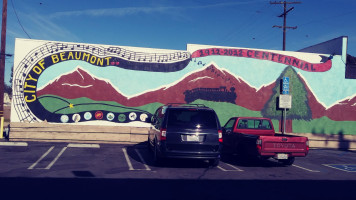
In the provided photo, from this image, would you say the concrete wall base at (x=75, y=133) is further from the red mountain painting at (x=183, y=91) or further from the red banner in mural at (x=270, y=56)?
the red banner in mural at (x=270, y=56)

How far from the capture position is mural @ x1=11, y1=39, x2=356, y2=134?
1647 cm

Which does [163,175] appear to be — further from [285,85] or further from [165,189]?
[285,85]

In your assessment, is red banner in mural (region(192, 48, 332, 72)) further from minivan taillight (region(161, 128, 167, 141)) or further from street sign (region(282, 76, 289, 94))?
minivan taillight (region(161, 128, 167, 141))

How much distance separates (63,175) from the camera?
8156mm

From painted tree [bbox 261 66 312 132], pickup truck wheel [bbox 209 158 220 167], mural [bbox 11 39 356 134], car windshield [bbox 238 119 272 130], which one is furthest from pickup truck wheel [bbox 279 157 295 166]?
painted tree [bbox 261 66 312 132]

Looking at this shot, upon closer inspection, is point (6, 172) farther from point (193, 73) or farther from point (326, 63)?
point (326, 63)

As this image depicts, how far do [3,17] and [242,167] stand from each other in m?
15.2

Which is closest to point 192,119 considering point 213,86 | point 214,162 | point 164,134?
point 164,134

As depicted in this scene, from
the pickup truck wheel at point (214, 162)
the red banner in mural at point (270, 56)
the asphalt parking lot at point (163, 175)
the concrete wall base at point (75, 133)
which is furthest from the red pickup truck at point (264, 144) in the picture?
the red banner in mural at point (270, 56)

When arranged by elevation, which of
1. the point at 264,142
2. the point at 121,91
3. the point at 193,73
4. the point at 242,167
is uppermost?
the point at 193,73

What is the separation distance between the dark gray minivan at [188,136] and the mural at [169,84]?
5.92m

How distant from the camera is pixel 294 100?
746 inches

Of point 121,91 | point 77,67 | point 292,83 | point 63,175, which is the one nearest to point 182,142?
point 63,175

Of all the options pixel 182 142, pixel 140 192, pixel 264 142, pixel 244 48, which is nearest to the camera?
pixel 140 192
